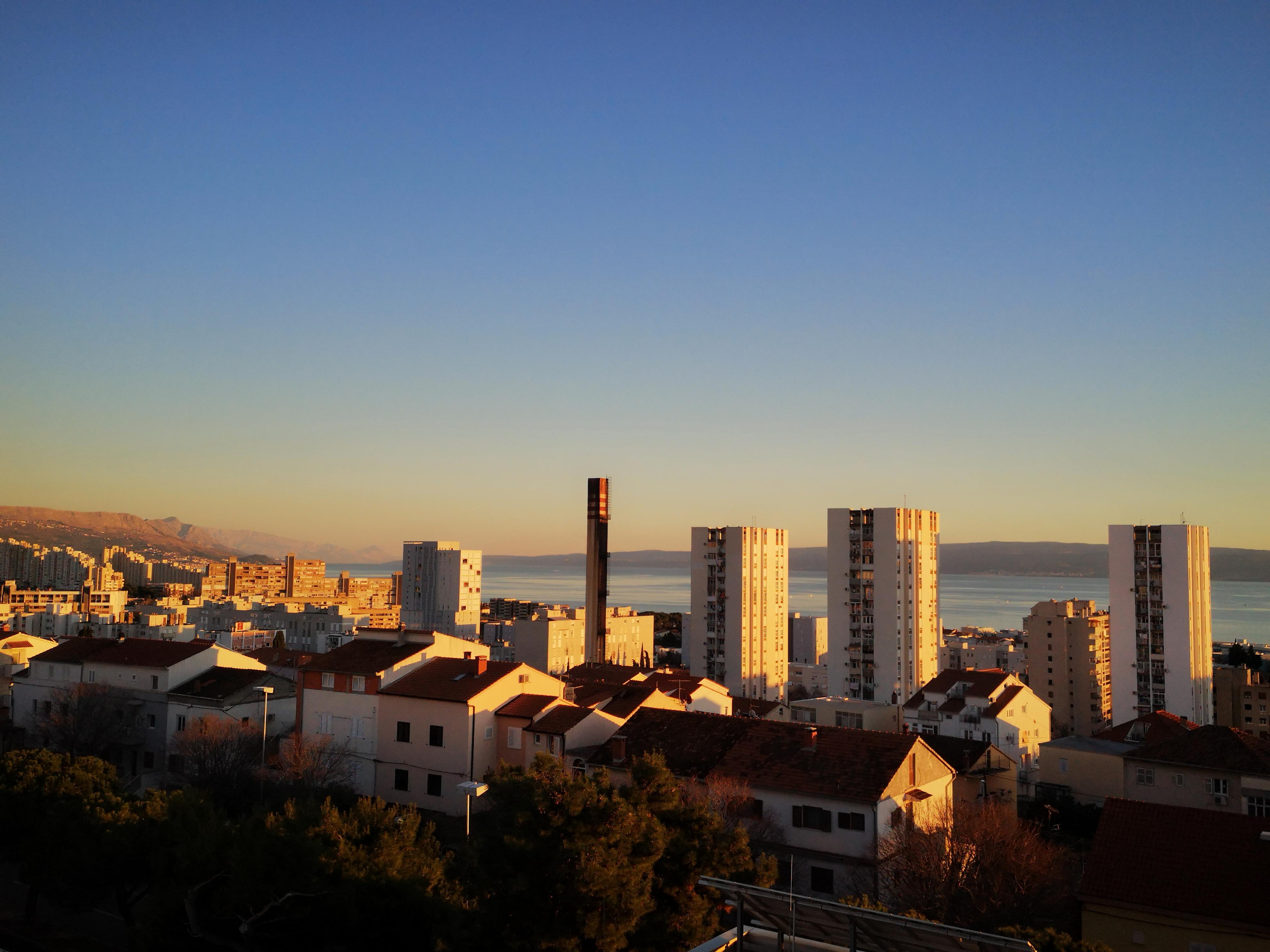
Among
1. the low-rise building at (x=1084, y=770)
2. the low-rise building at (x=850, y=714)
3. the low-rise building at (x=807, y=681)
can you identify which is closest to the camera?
the low-rise building at (x=1084, y=770)

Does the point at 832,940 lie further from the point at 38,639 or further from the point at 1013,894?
the point at 38,639

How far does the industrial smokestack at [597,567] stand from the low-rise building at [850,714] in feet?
83.7

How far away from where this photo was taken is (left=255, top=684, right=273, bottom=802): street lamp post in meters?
29.5

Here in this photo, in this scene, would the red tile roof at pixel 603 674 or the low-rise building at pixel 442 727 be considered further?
the red tile roof at pixel 603 674

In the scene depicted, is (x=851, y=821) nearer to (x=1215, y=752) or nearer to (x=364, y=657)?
(x=1215, y=752)

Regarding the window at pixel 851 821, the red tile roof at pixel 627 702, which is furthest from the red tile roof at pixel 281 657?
the window at pixel 851 821

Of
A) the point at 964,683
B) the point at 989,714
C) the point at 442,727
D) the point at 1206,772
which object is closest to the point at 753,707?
the point at 989,714

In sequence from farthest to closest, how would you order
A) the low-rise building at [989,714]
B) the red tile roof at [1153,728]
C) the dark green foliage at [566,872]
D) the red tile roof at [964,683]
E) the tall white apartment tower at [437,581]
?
the tall white apartment tower at [437,581] → the red tile roof at [964,683] → the low-rise building at [989,714] → the red tile roof at [1153,728] → the dark green foliage at [566,872]

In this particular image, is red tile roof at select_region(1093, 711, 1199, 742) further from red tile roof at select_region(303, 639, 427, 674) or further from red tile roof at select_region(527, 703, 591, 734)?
red tile roof at select_region(303, 639, 427, 674)

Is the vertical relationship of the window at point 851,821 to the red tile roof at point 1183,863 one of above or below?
below

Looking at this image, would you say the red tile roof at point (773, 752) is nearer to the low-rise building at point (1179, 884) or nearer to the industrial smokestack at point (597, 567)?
the low-rise building at point (1179, 884)

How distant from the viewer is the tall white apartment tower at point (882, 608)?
74.2m

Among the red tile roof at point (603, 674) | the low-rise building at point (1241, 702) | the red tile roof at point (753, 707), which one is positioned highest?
the red tile roof at point (603, 674)

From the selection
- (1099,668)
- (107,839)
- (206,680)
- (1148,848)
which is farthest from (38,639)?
(1099,668)
